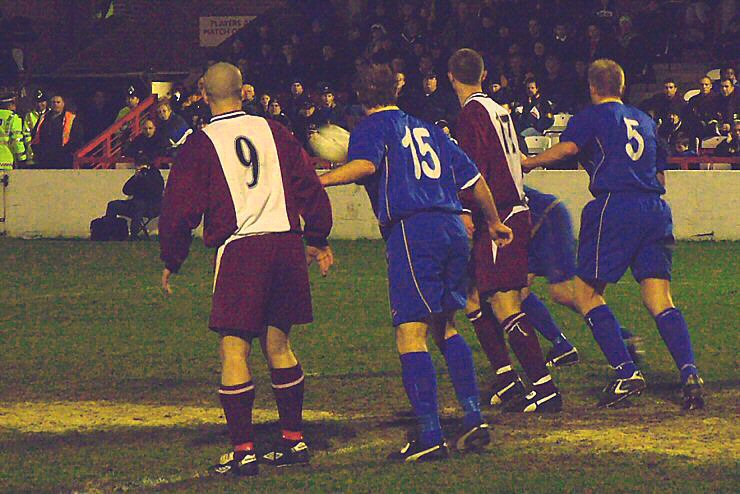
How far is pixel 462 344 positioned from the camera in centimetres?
722

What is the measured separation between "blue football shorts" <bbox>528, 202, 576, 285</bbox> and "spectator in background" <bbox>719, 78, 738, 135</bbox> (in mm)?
12091

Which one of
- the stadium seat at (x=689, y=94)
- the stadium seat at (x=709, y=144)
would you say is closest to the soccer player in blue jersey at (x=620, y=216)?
the stadium seat at (x=709, y=144)

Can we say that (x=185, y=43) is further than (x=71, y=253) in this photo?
Yes

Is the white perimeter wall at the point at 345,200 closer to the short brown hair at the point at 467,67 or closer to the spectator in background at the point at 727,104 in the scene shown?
the spectator in background at the point at 727,104

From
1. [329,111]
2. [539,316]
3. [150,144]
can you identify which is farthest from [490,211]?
[150,144]

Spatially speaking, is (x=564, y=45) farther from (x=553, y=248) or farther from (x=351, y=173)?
(x=351, y=173)

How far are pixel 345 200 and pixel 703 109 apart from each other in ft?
17.1

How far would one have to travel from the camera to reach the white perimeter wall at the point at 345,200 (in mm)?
20016

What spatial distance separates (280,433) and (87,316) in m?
5.61

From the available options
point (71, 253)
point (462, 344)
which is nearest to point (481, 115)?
point (462, 344)

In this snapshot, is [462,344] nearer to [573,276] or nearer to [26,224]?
[573,276]

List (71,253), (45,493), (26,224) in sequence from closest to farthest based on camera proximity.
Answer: (45,493)
(71,253)
(26,224)

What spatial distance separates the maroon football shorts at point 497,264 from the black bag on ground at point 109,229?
13088 mm

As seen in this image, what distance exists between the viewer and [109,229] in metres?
20.9
